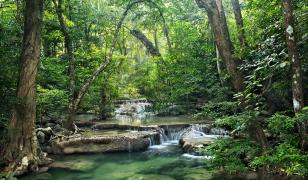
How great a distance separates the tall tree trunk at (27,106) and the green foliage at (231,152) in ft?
15.7

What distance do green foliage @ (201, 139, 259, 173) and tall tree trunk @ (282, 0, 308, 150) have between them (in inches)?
35.4

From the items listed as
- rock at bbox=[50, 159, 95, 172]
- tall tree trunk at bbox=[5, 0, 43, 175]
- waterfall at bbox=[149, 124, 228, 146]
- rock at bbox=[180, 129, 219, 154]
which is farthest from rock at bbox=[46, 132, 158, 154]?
tall tree trunk at bbox=[5, 0, 43, 175]

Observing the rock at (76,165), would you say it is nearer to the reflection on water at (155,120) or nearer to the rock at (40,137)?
the rock at (40,137)

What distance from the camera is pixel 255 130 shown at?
5.86 m

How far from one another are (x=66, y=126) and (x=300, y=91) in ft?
32.6

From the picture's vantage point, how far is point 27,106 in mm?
8508

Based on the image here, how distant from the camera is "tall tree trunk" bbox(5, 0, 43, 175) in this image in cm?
828

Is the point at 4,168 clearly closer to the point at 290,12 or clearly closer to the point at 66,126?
the point at 66,126

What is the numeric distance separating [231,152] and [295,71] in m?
1.72

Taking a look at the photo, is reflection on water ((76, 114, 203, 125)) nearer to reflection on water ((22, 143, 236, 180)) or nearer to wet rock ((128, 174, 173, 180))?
reflection on water ((22, 143, 236, 180))

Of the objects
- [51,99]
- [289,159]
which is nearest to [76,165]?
[51,99]

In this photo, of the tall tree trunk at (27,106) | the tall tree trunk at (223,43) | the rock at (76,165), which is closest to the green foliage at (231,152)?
the tall tree trunk at (223,43)

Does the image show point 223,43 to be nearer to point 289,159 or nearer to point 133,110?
point 289,159

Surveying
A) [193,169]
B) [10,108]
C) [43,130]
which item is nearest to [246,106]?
[193,169]
